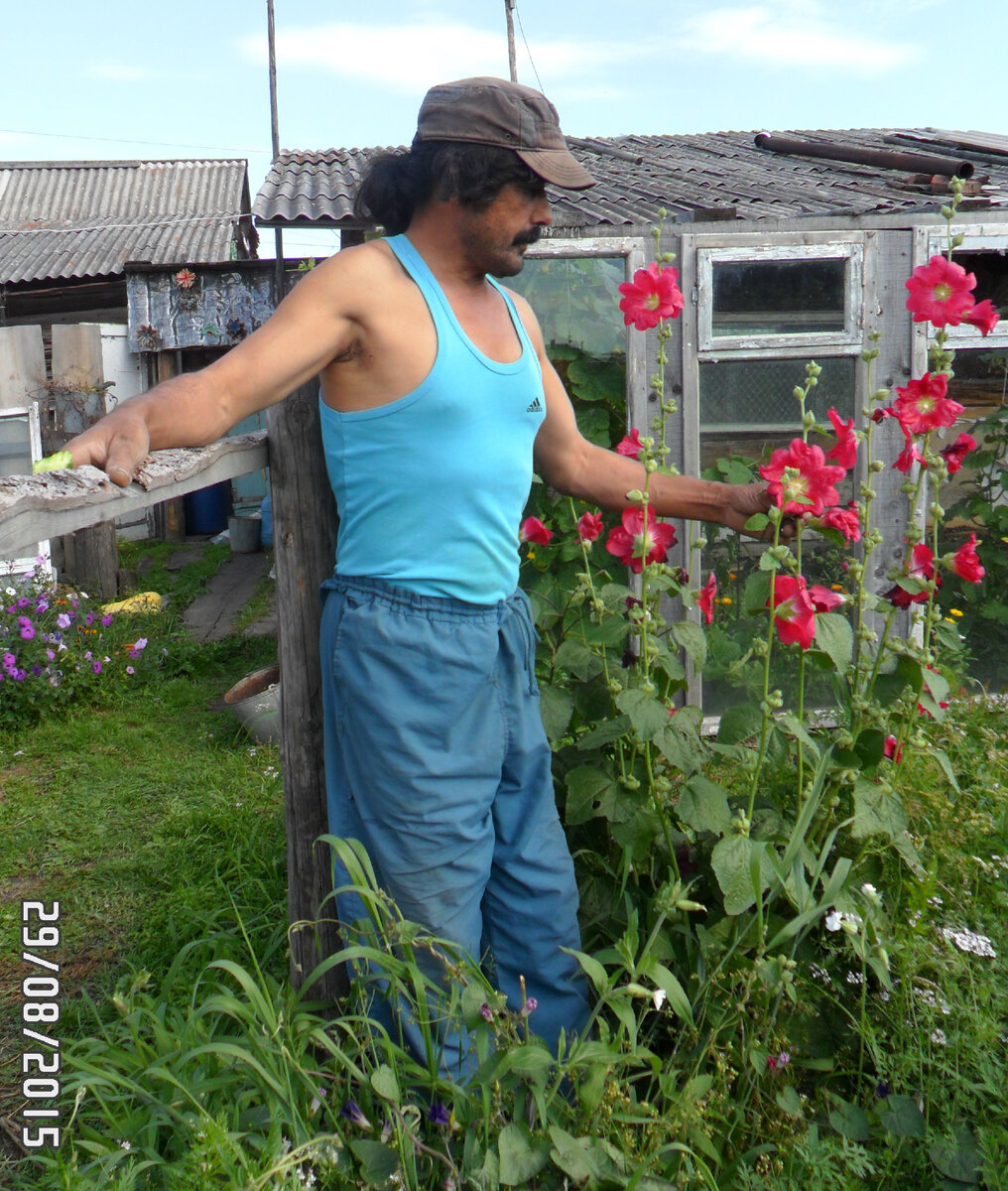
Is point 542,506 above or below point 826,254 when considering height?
below

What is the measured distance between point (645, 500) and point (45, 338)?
33.8ft

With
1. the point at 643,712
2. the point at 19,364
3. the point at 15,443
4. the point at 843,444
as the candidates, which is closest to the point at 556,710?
the point at 643,712

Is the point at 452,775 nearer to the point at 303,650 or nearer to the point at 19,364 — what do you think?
the point at 303,650

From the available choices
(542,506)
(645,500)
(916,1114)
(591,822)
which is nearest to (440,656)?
(645,500)

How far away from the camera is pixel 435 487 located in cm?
188

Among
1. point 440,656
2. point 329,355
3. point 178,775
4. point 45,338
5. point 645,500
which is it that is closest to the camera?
point 329,355

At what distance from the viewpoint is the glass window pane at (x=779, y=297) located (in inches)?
193

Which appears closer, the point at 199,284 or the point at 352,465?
the point at 352,465

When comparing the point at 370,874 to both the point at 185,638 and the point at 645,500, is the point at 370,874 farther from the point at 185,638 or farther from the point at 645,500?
the point at 185,638

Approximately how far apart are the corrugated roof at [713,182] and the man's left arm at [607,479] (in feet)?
6.61

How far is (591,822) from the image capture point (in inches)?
99.0

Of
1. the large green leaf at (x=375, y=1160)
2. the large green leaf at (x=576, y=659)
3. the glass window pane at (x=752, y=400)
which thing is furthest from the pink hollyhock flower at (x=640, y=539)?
the glass window pane at (x=752, y=400)

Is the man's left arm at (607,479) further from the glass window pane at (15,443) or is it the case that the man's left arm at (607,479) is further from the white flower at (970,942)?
the glass window pane at (15,443)

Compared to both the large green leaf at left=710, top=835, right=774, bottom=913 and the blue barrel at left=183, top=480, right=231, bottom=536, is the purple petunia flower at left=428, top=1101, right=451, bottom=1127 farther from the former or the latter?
the blue barrel at left=183, top=480, right=231, bottom=536
